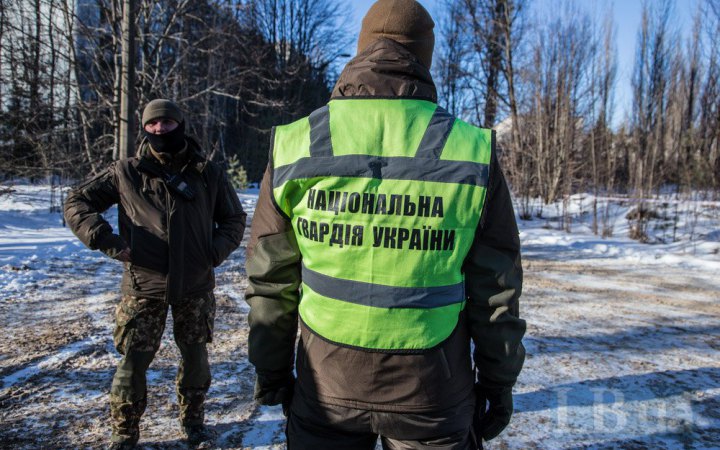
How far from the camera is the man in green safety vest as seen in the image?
1.28 meters

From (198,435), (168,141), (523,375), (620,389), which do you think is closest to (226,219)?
(168,141)

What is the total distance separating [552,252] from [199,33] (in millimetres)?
10891

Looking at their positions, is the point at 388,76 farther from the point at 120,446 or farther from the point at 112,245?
the point at 120,446

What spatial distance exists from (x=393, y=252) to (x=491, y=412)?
66 cm

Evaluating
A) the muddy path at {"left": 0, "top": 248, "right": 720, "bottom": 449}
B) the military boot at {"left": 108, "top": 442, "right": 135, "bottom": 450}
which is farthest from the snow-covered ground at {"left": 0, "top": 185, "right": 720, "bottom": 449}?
the military boot at {"left": 108, "top": 442, "right": 135, "bottom": 450}

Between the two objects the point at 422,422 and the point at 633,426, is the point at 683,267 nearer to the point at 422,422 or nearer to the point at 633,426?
the point at 633,426

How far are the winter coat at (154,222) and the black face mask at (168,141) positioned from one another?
84mm

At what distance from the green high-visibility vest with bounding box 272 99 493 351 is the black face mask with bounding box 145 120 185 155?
1658mm

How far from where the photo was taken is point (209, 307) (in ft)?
9.37

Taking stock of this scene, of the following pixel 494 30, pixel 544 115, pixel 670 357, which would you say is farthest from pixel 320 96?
pixel 670 357

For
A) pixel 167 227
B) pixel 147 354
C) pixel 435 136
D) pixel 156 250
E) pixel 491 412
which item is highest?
pixel 435 136

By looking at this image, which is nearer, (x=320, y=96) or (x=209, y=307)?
Answer: (x=209, y=307)

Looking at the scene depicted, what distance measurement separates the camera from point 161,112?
2.66 m

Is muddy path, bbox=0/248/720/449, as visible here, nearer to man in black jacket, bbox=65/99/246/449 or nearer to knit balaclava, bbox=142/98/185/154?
man in black jacket, bbox=65/99/246/449
